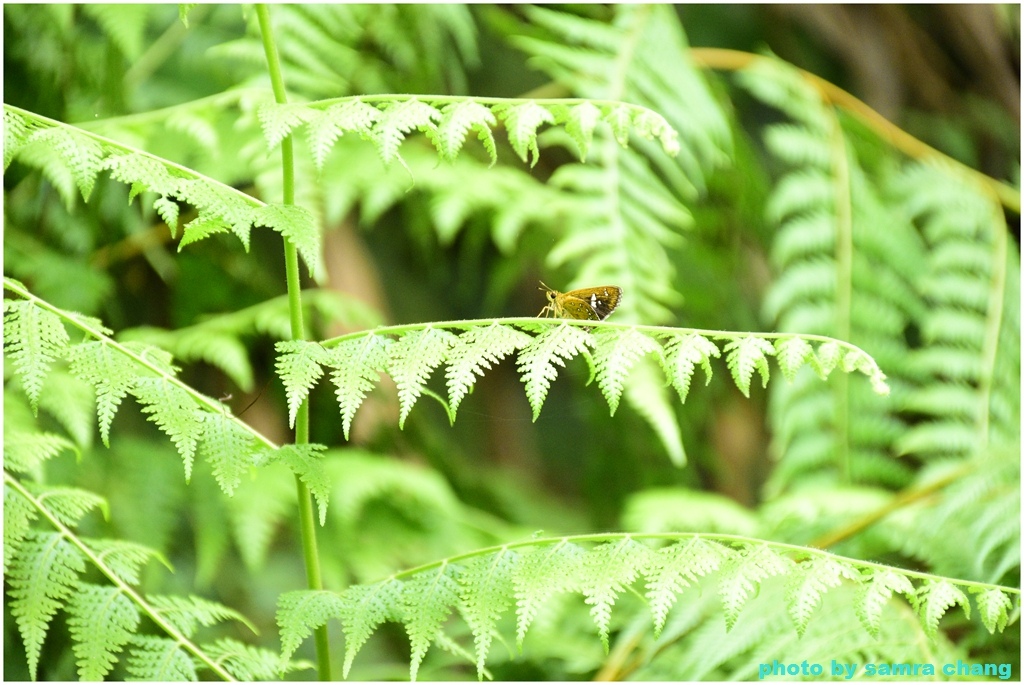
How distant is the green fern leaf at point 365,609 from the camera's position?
58cm

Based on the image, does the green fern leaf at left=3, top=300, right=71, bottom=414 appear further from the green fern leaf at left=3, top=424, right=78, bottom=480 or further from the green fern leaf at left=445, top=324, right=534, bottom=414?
the green fern leaf at left=445, top=324, right=534, bottom=414

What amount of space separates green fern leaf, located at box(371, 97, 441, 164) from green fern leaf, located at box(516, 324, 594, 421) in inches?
6.6

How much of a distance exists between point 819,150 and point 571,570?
3.85 feet

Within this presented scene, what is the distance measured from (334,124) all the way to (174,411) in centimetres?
24

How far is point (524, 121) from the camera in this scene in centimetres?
57

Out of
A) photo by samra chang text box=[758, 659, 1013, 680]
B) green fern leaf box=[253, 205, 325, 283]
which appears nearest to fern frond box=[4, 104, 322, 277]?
green fern leaf box=[253, 205, 325, 283]

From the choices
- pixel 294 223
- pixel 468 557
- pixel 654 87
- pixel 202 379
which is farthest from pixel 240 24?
pixel 468 557

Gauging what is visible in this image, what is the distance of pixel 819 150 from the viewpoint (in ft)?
4.88

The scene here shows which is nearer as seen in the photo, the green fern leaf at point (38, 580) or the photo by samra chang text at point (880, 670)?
the green fern leaf at point (38, 580)

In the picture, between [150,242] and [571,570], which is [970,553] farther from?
[150,242]

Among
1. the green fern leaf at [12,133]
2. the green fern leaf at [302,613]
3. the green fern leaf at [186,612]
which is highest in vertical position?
the green fern leaf at [12,133]

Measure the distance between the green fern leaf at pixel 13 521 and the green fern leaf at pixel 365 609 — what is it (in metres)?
0.25

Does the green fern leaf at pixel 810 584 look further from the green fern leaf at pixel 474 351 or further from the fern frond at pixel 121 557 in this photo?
the fern frond at pixel 121 557

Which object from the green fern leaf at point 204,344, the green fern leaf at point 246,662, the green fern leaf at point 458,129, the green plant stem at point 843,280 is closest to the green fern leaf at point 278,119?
the green fern leaf at point 458,129
